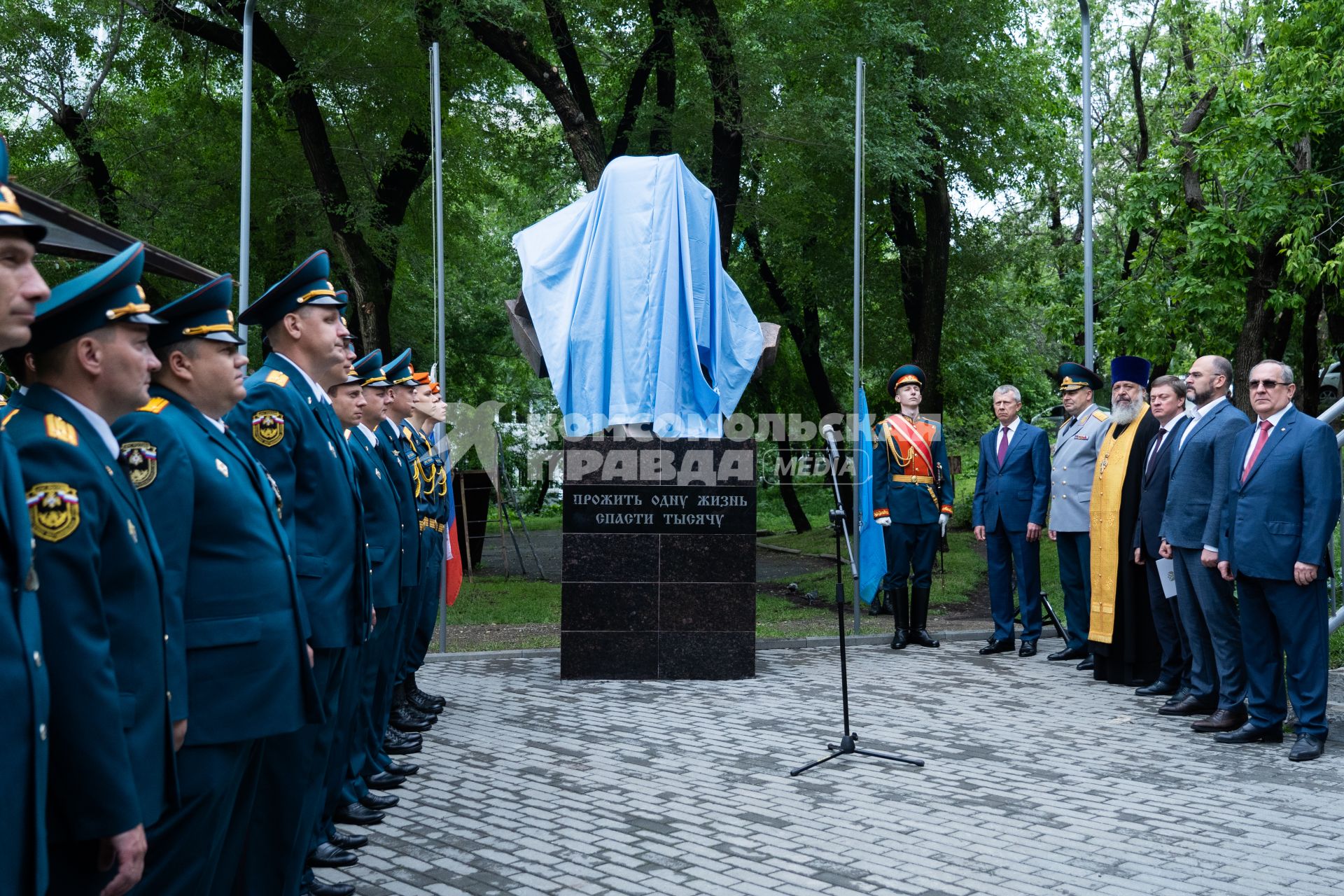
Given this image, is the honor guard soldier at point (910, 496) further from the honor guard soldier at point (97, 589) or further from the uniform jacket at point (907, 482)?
the honor guard soldier at point (97, 589)

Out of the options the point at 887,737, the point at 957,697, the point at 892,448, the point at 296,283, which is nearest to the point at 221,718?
the point at 296,283

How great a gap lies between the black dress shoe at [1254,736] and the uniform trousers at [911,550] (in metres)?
3.72

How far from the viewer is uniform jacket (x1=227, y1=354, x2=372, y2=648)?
4043 millimetres

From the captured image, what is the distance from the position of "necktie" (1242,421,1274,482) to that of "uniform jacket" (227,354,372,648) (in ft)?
16.2

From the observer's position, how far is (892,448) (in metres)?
10.6

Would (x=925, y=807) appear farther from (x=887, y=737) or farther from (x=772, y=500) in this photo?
(x=772, y=500)

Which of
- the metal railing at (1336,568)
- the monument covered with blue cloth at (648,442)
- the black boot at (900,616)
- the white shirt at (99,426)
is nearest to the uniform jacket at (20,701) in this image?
the white shirt at (99,426)

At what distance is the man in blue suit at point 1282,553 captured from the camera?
6.61 m

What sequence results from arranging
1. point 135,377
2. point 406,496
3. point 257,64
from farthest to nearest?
point 257,64 < point 406,496 < point 135,377

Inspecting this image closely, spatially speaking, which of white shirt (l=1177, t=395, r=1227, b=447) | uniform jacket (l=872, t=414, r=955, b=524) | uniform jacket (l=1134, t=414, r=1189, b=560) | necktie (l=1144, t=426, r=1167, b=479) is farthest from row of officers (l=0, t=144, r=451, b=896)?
uniform jacket (l=872, t=414, r=955, b=524)

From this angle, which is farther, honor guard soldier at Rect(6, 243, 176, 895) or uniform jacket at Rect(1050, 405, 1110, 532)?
uniform jacket at Rect(1050, 405, 1110, 532)

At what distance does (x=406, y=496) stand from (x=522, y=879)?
7.42 feet

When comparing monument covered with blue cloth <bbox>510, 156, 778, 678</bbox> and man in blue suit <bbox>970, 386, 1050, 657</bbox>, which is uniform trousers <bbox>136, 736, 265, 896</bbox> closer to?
monument covered with blue cloth <bbox>510, 156, 778, 678</bbox>

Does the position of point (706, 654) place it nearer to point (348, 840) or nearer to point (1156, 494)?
point (1156, 494)
